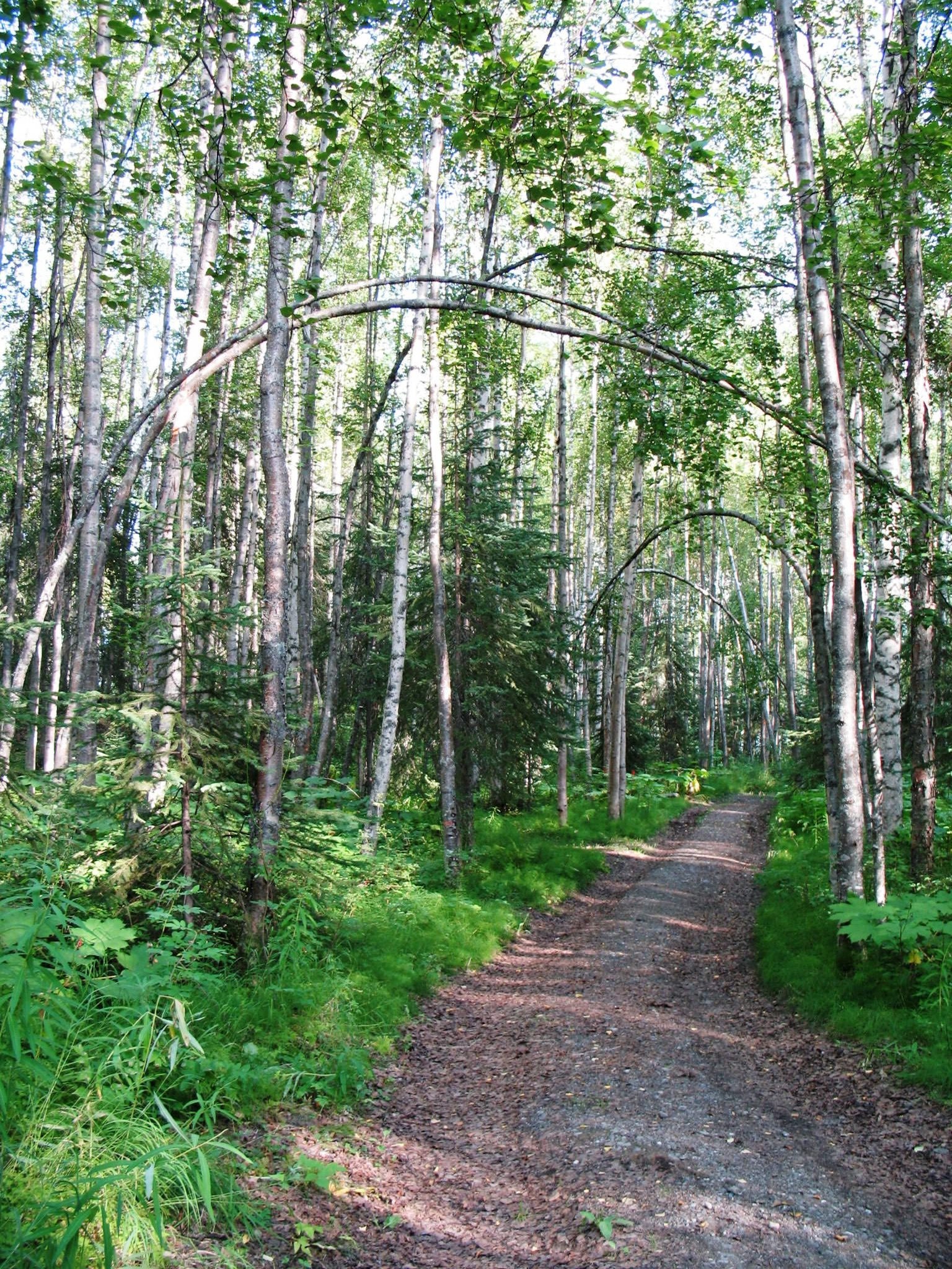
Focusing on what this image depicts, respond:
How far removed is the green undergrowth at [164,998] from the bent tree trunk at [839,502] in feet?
12.3

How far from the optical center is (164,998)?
12.6 feet

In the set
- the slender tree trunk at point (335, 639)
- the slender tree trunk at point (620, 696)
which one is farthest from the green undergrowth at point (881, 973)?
the slender tree trunk at point (620, 696)

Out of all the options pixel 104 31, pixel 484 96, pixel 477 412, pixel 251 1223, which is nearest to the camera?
pixel 251 1223

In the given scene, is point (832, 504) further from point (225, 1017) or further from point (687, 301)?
point (225, 1017)

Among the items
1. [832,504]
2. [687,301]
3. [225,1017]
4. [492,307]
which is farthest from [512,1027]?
[687,301]

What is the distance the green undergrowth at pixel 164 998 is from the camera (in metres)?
2.48

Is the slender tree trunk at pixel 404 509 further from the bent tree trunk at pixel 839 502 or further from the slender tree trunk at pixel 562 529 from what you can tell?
the bent tree trunk at pixel 839 502

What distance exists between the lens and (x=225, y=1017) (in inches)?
169

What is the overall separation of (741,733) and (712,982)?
35.6m

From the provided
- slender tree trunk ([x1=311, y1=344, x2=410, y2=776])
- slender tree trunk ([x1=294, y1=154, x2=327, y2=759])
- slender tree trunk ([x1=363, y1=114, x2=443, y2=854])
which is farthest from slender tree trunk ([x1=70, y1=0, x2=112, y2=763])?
slender tree trunk ([x1=311, y1=344, x2=410, y2=776])

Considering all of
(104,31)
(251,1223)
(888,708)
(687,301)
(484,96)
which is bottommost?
(251,1223)

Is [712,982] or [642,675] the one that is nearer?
[712,982]

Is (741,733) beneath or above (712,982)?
above

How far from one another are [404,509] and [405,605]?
1.28 meters
